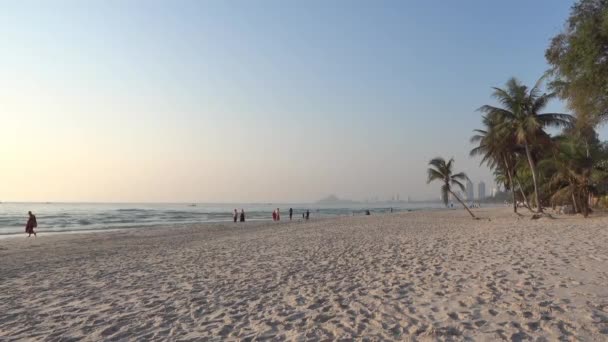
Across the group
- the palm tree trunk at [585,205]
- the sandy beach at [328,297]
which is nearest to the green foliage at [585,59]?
the sandy beach at [328,297]

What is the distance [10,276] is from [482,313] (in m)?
10.7

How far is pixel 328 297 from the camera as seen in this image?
19.4 feet

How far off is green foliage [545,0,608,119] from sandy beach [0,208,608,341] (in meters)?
6.41

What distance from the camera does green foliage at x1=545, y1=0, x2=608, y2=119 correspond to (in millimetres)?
12539

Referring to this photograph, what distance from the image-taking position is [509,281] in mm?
6258

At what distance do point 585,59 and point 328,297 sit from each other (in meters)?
13.4

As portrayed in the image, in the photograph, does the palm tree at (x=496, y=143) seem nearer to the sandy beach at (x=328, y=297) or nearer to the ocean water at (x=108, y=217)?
the sandy beach at (x=328, y=297)

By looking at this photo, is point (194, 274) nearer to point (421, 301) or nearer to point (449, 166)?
point (421, 301)

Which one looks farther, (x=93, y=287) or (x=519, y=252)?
(x=519, y=252)

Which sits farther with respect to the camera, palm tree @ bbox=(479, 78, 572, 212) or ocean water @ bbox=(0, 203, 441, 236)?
Result: ocean water @ bbox=(0, 203, 441, 236)

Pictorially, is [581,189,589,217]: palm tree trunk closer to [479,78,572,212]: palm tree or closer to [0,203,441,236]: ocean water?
[479,78,572,212]: palm tree

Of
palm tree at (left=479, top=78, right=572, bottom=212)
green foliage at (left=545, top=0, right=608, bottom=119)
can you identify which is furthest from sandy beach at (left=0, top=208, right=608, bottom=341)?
palm tree at (left=479, top=78, right=572, bottom=212)

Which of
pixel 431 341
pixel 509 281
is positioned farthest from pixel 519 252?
pixel 431 341

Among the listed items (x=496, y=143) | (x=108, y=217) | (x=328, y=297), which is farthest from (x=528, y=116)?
(x=108, y=217)
